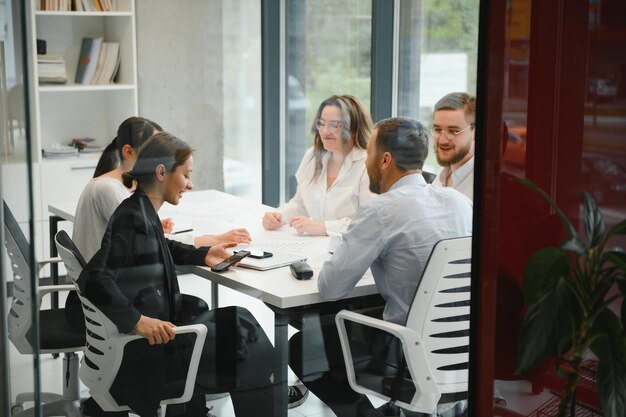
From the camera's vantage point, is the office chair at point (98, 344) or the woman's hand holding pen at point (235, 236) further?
the woman's hand holding pen at point (235, 236)

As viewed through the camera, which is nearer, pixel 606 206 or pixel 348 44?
pixel 606 206

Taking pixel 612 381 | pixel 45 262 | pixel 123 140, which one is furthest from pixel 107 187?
pixel 612 381

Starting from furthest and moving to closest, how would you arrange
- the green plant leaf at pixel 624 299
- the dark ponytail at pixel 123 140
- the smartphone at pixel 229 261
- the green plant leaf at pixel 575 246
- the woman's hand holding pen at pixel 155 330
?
the smartphone at pixel 229 261, the woman's hand holding pen at pixel 155 330, the dark ponytail at pixel 123 140, the green plant leaf at pixel 624 299, the green plant leaf at pixel 575 246

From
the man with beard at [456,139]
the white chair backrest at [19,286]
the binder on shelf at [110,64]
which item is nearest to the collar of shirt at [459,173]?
the man with beard at [456,139]

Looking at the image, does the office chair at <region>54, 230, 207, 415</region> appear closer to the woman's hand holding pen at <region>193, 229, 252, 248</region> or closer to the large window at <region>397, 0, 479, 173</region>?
the woman's hand holding pen at <region>193, 229, 252, 248</region>

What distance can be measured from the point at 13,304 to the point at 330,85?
Result: 1144mm

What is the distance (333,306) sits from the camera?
2803 mm

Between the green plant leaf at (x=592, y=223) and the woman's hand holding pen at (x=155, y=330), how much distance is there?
1.19 metres

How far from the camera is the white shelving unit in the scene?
7.50 ft

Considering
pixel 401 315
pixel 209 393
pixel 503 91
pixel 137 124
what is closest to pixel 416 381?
pixel 401 315

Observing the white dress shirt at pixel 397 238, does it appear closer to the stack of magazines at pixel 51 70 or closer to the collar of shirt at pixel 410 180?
the collar of shirt at pixel 410 180

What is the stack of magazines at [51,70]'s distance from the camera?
2311 millimetres

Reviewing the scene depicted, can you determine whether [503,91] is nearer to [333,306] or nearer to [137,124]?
[333,306]

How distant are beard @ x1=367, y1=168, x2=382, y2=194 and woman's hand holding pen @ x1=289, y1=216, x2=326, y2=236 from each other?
193 mm
